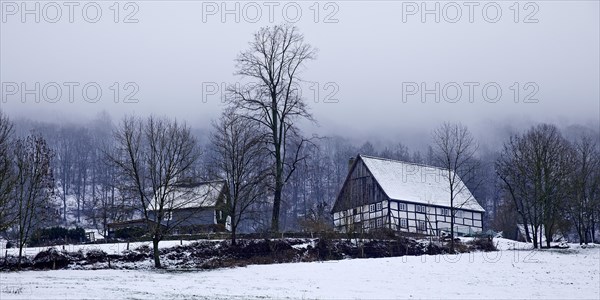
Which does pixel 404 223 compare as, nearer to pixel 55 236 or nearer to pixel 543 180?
pixel 543 180

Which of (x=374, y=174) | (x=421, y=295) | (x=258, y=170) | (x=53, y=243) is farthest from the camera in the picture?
(x=374, y=174)

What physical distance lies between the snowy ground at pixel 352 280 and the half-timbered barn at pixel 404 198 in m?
23.7

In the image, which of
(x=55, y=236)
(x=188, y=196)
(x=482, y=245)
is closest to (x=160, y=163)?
(x=188, y=196)

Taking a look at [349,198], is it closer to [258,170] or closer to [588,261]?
[258,170]

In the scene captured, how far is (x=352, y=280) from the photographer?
3916cm

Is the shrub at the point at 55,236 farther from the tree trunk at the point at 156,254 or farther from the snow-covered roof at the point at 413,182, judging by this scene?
the snow-covered roof at the point at 413,182

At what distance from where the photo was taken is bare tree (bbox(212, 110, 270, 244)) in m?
50.5

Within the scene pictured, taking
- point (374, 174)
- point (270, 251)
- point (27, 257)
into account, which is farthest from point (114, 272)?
point (374, 174)

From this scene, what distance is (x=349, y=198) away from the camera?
64.6 metres

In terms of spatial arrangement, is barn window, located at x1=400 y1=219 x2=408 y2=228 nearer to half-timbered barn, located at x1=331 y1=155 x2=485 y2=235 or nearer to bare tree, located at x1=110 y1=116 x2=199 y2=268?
half-timbered barn, located at x1=331 y1=155 x2=485 y2=235

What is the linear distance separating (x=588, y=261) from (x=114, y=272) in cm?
2932

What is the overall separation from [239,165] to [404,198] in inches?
1075

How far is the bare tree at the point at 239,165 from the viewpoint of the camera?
50.5m

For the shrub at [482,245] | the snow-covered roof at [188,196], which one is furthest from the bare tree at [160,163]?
the shrub at [482,245]
